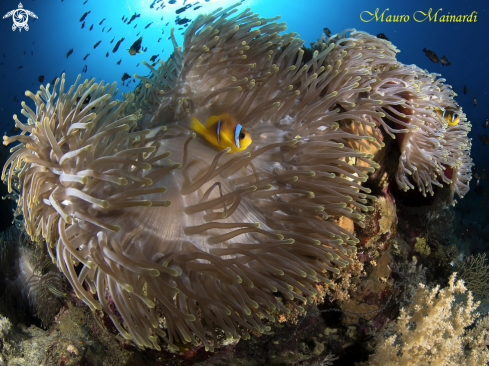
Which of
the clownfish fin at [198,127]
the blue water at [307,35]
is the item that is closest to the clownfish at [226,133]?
the clownfish fin at [198,127]

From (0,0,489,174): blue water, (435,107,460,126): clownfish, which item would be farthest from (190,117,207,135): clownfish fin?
(0,0,489,174): blue water

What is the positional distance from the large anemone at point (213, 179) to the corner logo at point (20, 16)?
131 ft

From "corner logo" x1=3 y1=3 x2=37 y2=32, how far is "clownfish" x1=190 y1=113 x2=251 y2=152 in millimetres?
40285

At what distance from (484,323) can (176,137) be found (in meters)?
4.20

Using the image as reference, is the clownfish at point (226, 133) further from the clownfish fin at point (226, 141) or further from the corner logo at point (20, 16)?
A: the corner logo at point (20, 16)

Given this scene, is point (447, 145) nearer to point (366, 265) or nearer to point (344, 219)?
point (366, 265)

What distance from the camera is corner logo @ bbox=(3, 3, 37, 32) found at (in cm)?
3061

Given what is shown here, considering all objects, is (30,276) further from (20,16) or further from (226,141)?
(20,16)

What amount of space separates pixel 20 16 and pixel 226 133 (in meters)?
45.7

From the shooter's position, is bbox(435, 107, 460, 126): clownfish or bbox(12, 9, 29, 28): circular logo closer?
bbox(435, 107, 460, 126): clownfish

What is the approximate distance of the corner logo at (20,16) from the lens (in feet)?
100

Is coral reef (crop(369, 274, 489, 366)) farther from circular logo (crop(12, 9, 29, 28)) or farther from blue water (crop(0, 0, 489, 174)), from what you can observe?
circular logo (crop(12, 9, 29, 28))

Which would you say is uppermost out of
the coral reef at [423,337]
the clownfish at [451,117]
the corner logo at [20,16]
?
the corner logo at [20,16]

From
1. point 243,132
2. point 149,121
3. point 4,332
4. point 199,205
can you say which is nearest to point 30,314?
point 4,332
